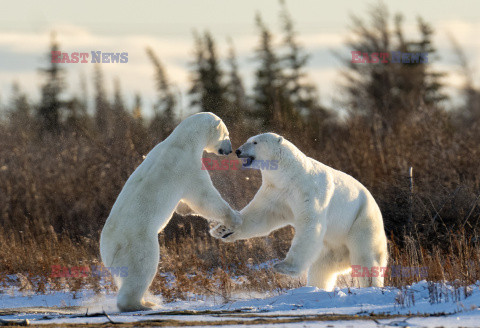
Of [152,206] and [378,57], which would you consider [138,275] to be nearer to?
[152,206]

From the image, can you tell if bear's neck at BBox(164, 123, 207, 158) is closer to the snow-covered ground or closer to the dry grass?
the snow-covered ground

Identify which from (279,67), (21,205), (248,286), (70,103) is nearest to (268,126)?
(21,205)

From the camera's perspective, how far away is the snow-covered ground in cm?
472

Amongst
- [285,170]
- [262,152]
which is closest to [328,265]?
[285,170]

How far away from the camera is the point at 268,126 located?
43.0 feet

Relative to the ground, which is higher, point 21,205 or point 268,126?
point 268,126

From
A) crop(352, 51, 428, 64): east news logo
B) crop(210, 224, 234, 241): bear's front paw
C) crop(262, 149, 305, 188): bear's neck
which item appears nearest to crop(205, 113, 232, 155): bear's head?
crop(262, 149, 305, 188): bear's neck

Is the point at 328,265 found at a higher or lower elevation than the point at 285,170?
lower

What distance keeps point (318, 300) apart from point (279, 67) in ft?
64.8

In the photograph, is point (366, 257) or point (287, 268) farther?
point (366, 257)

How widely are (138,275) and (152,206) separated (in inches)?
22.1

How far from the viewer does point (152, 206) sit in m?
5.61

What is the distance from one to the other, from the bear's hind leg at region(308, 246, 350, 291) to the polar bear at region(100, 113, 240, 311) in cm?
119

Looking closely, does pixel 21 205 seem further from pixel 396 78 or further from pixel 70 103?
pixel 70 103
